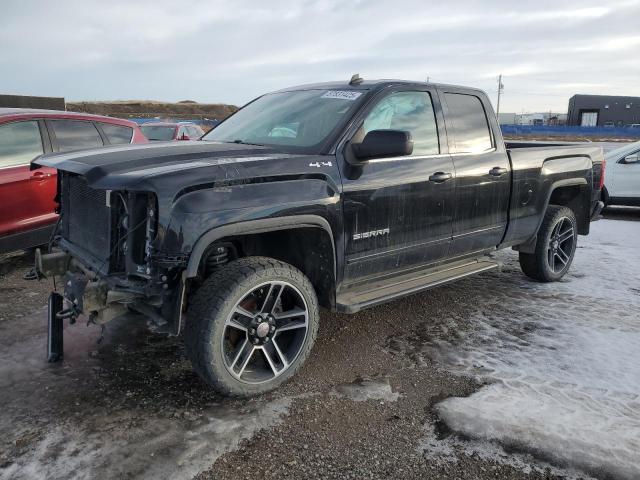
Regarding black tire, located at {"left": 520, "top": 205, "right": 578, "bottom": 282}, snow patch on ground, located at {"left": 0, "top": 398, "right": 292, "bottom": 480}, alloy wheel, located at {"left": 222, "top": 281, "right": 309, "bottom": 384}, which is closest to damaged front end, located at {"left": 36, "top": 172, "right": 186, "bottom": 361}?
alloy wheel, located at {"left": 222, "top": 281, "right": 309, "bottom": 384}

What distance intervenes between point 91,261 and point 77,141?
3.54 meters

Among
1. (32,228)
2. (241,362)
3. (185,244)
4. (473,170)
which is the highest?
(473,170)

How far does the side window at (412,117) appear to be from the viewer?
13.0ft

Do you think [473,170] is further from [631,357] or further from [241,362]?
[241,362]

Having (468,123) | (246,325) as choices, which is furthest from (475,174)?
(246,325)

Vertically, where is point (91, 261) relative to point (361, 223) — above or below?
below

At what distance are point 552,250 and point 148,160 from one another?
446 cm

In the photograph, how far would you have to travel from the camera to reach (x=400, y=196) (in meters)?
3.88

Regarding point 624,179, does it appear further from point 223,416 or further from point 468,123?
point 223,416

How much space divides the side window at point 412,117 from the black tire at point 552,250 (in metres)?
2.01

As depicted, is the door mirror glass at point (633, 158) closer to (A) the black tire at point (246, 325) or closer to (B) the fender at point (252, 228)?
(B) the fender at point (252, 228)

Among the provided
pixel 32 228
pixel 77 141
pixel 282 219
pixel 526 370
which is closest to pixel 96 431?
pixel 282 219

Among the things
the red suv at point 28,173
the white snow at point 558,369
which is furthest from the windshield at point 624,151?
the red suv at point 28,173

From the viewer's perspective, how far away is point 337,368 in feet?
12.2
